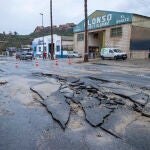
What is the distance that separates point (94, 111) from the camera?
6496mm

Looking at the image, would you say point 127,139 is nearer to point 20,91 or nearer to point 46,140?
point 46,140

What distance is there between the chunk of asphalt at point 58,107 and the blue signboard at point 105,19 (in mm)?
31085

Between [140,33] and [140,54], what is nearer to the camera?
[140,33]

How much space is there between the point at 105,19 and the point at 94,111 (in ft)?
125

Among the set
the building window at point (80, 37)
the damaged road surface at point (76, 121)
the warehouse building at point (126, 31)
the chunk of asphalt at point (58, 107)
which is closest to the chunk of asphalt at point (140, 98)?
the damaged road surface at point (76, 121)

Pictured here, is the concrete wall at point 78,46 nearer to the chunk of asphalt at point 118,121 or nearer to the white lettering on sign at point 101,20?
the white lettering on sign at point 101,20

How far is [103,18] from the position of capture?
43156 mm

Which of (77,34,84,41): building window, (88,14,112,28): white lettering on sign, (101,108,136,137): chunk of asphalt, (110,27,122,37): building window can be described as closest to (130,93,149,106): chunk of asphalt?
(101,108,136,137): chunk of asphalt

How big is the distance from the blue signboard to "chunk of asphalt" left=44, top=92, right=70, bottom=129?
31085 mm

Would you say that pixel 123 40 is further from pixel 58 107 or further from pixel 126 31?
pixel 58 107

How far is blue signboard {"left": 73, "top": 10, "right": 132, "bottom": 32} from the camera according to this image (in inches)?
1484

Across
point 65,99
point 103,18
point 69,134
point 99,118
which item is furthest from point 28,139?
point 103,18


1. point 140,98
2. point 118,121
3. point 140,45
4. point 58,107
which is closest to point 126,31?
point 140,45

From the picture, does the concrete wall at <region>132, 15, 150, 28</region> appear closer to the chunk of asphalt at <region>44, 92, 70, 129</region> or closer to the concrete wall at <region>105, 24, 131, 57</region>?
the concrete wall at <region>105, 24, 131, 57</region>
